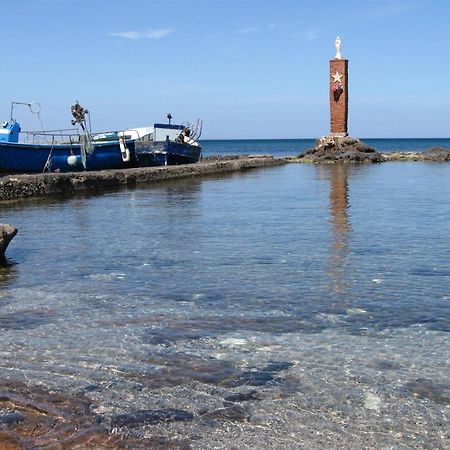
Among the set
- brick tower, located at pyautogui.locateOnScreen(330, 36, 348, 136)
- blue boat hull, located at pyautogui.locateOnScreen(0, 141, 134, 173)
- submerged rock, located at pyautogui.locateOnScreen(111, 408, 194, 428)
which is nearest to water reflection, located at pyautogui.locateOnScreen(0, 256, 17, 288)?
submerged rock, located at pyautogui.locateOnScreen(111, 408, 194, 428)

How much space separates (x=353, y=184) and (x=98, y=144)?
9.76 metres

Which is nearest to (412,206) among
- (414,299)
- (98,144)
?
(414,299)

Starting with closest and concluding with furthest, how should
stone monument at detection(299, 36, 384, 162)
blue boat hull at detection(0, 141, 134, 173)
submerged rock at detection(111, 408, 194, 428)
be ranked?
1. submerged rock at detection(111, 408, 194, 428)
2. blue boat hull at detection(0, 141, 134, 173)
3. stone monument at detection(299, 36, 384, 162)

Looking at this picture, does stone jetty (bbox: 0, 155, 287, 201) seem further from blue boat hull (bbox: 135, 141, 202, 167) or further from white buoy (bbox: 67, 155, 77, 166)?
blue boat hull (bbox: 135, 141, 202, 167)

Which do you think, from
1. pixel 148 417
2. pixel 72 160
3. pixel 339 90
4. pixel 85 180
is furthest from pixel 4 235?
pixel 339 90

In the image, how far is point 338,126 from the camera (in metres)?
40.7

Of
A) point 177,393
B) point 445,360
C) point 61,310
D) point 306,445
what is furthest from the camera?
point 61,310

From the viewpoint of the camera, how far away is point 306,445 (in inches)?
127

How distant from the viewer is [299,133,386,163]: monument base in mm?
38281

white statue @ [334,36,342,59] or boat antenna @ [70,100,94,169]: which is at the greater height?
white statue @ [334,36,342,59]

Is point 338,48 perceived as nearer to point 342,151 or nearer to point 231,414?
point 342,151

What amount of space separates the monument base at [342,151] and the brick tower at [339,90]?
751 millimetres

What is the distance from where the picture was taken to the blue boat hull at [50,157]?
65.7ft

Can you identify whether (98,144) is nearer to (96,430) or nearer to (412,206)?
(412,206)
